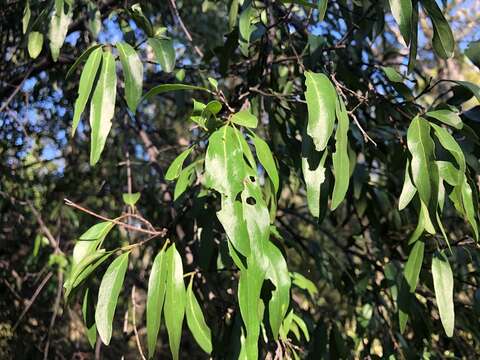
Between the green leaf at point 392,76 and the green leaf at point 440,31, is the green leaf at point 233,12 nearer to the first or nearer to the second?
the green leaf at point 392,76

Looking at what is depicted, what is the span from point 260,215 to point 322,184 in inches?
12.6

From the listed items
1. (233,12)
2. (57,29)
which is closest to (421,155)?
(233,12)

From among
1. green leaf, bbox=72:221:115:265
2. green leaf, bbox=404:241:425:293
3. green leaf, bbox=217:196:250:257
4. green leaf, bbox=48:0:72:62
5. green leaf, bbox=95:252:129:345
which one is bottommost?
green leaf, bbox=404:241:425:293

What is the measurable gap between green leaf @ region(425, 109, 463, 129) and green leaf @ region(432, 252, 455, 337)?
31 cm

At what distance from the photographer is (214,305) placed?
1576mm

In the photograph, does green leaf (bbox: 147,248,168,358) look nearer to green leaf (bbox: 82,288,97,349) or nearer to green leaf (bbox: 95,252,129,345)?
green leaf (bbox: 95,252,129,345)

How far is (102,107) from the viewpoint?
118 centimetres

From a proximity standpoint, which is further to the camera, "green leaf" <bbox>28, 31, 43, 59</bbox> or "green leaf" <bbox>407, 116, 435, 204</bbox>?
"green leaf" <bbox>28, 31, 43, 59</bbox>

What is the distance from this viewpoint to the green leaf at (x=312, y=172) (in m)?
1.23

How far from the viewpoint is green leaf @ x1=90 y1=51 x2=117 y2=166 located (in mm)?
1144

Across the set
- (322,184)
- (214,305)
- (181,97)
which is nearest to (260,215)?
(322,184)

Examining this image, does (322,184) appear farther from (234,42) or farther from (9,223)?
(9,223)

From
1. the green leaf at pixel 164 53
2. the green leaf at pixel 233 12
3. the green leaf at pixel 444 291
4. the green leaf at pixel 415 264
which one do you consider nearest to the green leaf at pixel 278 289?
the green leaf at pixel 444 291

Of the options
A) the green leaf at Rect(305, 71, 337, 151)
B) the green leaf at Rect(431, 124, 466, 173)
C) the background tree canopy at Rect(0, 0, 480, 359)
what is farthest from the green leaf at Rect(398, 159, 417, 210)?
the green leaf at Rect(305, 71, 337, 151)
